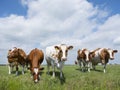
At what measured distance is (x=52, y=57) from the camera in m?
21.9

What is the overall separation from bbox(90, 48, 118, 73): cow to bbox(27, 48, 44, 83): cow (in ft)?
25.8

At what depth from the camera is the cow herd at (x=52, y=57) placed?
66.8 feet

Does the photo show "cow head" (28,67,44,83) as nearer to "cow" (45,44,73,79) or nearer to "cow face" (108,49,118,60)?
"cow" (45,44,73,79)

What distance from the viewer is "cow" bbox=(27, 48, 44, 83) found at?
20.2 meters

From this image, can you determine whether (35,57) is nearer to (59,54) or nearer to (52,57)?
(52,57)

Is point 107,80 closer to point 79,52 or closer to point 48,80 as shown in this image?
point 48,80

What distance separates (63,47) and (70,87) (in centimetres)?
326

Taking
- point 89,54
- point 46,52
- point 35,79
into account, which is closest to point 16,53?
point 46,52

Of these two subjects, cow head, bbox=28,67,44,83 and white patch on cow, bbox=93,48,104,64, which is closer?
cow head, bbox=28,67,44,83

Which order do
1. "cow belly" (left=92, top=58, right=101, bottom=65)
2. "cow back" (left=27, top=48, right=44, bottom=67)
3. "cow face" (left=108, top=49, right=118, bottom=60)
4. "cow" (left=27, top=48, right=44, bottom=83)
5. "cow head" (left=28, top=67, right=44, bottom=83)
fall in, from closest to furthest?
"cow head" (left=28, top=67, right=44, bottom=83) < "cow" (left=27, top=48, right=44, bottom=83) < "cow back" (left=27, top=48, right=44, bottom=67) < "cow face" (left=108, top=49, right=118, bottom=60) < "cow belly" (left=92, top=58, right=101, bottom=65)

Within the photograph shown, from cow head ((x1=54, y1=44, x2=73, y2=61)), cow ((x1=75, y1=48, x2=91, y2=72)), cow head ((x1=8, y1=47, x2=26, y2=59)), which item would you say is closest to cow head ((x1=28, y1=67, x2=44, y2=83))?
cow head ((x1=54, y1=44, x2=73, y2=61))

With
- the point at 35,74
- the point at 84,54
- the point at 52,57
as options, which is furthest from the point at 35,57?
the point at 84,54

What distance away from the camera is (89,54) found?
94.7 feet

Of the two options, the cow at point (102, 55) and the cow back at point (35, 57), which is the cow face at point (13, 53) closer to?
the cow back at point (35, 57)
